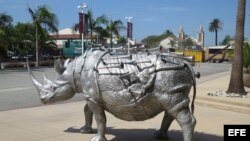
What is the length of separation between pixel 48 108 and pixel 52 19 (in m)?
23.0

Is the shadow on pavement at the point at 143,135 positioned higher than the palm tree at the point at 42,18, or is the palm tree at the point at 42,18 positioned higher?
the palm tree at the point at 42,18

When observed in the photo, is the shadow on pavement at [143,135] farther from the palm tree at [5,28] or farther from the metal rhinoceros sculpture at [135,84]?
the palm tree at [5,28]

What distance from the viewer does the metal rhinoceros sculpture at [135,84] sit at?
484cm

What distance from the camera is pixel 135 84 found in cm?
495

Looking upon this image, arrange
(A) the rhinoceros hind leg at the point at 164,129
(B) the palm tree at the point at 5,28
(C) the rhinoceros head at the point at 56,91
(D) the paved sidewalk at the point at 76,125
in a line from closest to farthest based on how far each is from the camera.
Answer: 1. (C) the rhinoceros head at the point at 56,91
2. (A) the rhinoceros hind leg at the point at 164,129
3. (D) the paved sidewalk at the point at 76,125
4. (B) the palm tree at the point at 5,28

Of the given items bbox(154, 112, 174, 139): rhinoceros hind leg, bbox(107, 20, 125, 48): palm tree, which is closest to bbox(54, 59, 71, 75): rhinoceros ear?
bbox(154, 112, 174, 139): rhinoceros hind leg

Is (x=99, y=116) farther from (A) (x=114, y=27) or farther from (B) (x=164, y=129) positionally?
(A) (x=114, y=27)

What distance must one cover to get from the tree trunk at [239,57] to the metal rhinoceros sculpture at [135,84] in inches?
249

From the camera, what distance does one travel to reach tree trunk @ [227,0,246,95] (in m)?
11.0

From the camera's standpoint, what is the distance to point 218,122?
7547mm

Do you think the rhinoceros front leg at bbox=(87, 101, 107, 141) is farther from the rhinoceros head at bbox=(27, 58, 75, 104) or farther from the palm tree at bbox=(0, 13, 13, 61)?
the palm tree at bbox=(0, 13, 13, 61)

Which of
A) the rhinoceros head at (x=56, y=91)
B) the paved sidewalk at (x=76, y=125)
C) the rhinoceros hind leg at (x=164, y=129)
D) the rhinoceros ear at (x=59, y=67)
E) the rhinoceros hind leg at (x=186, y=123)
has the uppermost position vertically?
the rhinoceros ear at (x=59, y=67)

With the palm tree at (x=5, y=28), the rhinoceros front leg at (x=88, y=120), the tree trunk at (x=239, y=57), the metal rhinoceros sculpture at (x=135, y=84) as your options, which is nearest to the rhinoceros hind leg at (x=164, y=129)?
the metal rhinoceros sculpture at (x=135, y=84)

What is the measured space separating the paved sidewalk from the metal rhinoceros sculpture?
1.04 m
